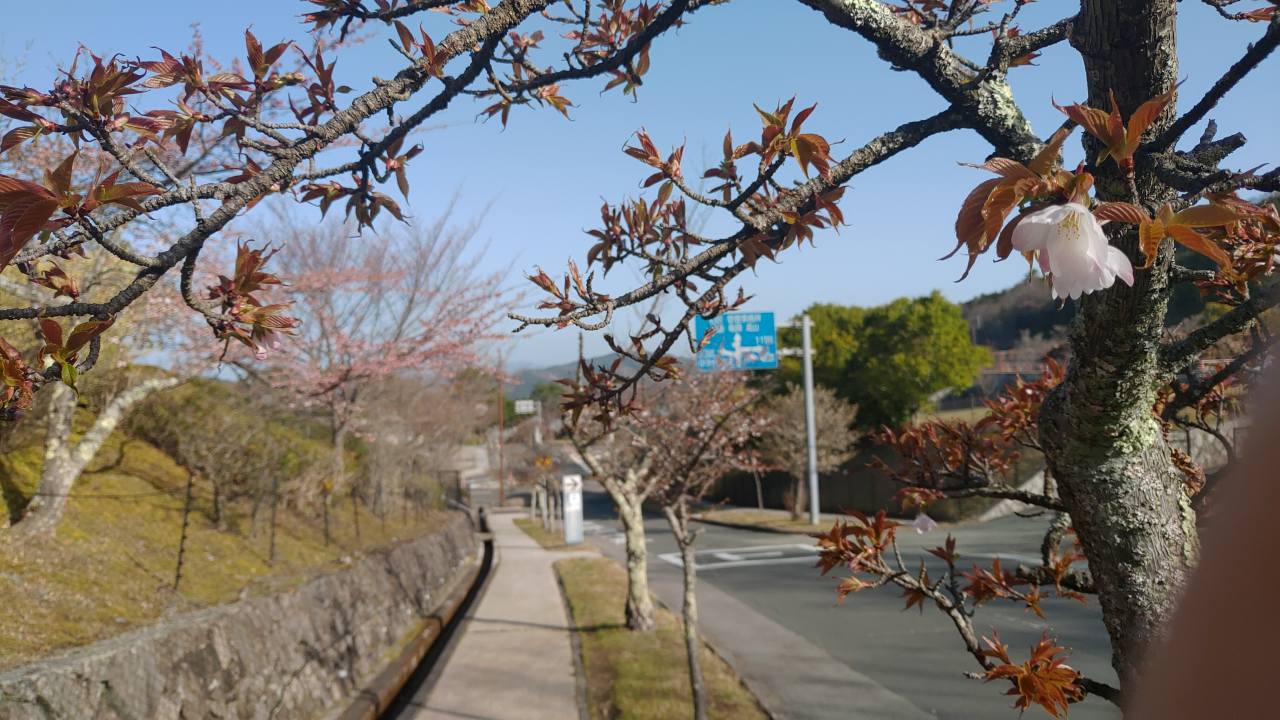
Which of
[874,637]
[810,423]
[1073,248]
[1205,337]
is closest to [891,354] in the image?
[810,423]

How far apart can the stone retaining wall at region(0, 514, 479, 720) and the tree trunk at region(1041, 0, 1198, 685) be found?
4083mm

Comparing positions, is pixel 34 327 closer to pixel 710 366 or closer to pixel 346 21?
pixel 346 21

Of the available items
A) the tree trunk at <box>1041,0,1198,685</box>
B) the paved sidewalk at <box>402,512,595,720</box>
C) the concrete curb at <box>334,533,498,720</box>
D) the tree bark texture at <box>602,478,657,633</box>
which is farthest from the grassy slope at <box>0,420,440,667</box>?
the tree trunk at <box>1041,0,1198,685</box>

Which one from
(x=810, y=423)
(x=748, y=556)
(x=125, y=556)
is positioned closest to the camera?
(x=125, y=556)

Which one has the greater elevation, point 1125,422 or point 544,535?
point 1125,422

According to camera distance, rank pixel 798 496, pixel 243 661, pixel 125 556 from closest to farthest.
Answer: pixel 243 661, pixel 125 556, pixel 798 496

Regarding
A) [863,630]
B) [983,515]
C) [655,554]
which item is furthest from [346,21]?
[983,515]

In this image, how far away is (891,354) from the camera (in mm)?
26016

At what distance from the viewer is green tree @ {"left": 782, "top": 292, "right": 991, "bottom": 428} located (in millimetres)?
24812

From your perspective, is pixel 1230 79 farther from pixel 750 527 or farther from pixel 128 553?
pixel 750 527

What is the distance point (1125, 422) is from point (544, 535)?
23660mm

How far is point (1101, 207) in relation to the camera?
1056 mm

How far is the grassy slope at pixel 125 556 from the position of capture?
4.89 m

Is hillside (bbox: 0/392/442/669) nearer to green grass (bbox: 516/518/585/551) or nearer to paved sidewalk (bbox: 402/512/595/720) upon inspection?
paved sidewalk (bbox: 402/512/595/720)
